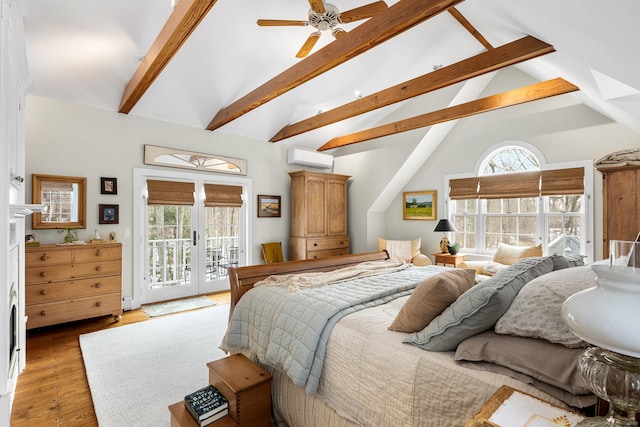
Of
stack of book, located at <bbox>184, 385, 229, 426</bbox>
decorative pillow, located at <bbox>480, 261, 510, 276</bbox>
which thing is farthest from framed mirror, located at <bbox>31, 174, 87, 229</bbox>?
decorative pillow, located at <bbox>480, 261, 510, 276</bbox>

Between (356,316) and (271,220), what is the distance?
4.24 m

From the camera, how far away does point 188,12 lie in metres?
2.29

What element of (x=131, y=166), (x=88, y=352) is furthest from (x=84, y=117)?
(x=88, y=352)

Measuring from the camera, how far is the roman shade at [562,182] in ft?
13.8

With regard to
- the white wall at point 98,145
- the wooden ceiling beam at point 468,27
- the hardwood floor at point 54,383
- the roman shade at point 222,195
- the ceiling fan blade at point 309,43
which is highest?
the wooden ceiling beam at point 468,27

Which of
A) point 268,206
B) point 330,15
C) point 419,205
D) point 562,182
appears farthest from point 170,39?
→ point 562,182

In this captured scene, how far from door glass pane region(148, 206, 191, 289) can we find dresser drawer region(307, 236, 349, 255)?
2.08 meters

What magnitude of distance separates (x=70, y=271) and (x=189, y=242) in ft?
5.36

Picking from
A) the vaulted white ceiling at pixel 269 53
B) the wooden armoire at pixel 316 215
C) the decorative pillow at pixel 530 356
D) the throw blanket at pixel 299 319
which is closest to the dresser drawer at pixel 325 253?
the wooden armoire at pixel 316 215

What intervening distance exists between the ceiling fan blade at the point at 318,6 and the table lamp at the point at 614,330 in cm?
266

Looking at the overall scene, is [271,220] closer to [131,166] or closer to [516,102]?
[131,166]

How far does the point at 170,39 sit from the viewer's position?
102 inches

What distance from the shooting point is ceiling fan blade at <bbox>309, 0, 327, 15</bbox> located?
2.55 meters

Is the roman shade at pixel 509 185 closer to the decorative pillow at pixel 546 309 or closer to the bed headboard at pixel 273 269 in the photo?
the bed headboard at pixel 273 269
